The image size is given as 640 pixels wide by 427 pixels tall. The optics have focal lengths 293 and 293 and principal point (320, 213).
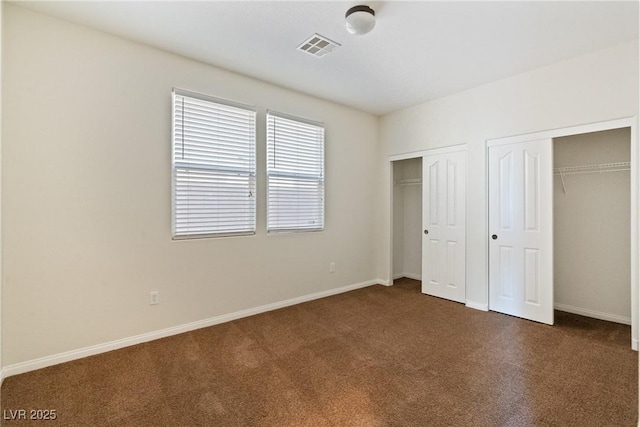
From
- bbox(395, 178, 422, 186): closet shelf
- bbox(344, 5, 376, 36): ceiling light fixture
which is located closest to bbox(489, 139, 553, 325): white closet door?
bbox(395, 178, 422, 186): closet shelf

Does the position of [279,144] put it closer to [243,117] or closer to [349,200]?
[243,117]

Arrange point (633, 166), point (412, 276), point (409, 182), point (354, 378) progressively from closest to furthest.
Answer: point (354, 378) → point (633, 166) → point (409, 182) → point (412, 276)

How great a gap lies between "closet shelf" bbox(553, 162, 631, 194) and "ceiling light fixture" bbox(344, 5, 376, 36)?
301cm

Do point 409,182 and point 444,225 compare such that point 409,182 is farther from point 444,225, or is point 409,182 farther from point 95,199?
point 95,199

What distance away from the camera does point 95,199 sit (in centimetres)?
262

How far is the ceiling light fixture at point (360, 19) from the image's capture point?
2275 millimetres

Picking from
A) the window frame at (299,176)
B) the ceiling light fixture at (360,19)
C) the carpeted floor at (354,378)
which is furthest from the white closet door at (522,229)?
the ceiling light fixture at (360,19)

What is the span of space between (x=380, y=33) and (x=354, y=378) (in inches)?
116

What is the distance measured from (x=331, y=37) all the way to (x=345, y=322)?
9.67 feet

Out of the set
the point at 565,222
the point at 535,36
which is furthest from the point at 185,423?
the point at 565,222

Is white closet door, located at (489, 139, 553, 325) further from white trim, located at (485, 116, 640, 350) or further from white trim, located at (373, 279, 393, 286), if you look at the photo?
white trim, located at (373, 279, 393, 286)

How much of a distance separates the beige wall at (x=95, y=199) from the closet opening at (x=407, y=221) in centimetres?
274

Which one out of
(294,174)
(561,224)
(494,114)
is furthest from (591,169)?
(294,174)

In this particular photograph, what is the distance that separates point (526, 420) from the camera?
5.89ft
